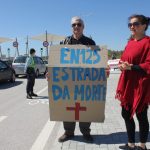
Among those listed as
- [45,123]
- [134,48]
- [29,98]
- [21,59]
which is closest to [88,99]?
[134,48]

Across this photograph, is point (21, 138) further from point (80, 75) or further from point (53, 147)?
point (80, 75)

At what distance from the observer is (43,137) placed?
655 centimetres

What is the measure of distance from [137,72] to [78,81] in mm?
1079

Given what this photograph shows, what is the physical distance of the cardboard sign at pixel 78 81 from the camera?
18.5 feet

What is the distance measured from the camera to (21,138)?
6488 millimetres

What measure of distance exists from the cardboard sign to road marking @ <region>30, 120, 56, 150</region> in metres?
0.63

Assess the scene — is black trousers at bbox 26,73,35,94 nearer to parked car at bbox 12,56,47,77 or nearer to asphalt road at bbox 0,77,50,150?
asphalt road at bbox 0,77,50,150

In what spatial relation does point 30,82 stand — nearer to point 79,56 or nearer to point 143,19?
point 79,56

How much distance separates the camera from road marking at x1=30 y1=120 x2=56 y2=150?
5.92 metres

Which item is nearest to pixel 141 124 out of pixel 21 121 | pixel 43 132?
pixel 43 132

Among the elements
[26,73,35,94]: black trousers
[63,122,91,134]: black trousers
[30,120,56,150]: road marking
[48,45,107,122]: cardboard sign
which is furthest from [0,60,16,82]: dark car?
[48,45,107,122]: cardboard sign

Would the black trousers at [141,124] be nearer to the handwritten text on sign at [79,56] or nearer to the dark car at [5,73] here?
the handwritten text on sign at [79,56]

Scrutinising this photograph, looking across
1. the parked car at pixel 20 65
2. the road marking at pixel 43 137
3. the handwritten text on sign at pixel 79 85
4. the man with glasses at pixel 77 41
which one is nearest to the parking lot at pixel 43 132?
the road marking at pixel 43 137

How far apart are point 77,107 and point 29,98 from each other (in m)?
7.03
